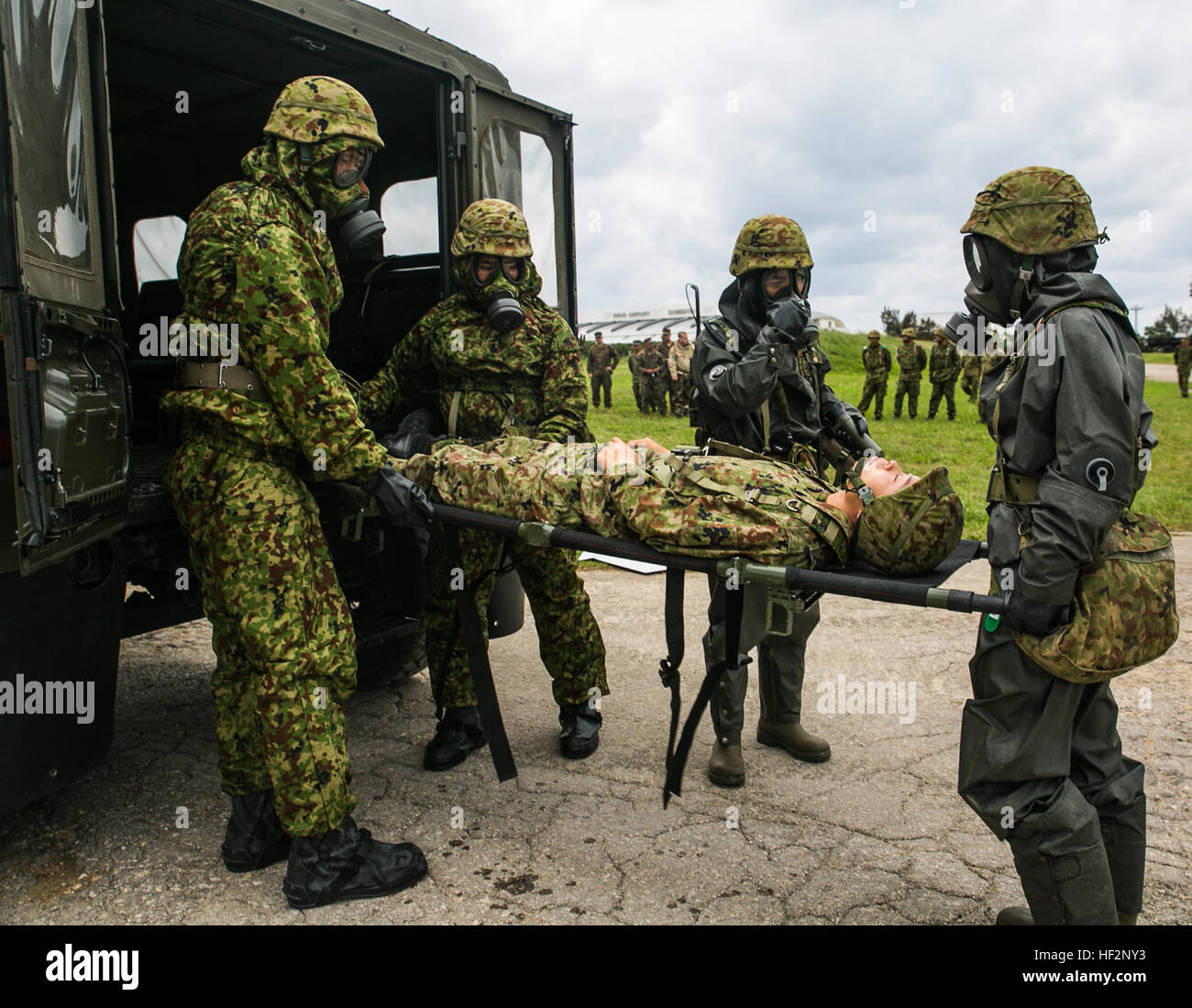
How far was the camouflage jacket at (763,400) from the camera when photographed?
141 inches

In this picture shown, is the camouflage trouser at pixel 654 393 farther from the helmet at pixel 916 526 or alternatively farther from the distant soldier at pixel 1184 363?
the helmet at pixel 916 526

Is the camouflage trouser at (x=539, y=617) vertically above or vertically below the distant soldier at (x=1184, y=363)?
below

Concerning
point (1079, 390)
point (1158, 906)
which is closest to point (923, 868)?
point (1158, 906)

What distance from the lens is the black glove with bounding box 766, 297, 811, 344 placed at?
131 inches

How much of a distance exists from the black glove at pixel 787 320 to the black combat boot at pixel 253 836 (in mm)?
2213

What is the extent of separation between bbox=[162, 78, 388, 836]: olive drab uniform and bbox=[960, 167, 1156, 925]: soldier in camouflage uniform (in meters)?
1.73

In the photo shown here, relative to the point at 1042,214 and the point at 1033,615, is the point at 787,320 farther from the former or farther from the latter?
the point at 1033,615

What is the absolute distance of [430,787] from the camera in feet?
12.0

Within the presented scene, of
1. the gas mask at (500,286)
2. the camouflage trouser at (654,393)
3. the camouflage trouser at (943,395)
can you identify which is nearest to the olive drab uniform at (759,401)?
the gas mask at (500,286)

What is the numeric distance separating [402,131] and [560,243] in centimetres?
91

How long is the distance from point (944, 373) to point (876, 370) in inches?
57.3

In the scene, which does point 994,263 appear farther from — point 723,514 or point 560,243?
point 560,243

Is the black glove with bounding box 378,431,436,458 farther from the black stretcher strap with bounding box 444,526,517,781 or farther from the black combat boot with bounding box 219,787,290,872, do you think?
the black combat boot with bounding box 219,787,290,872

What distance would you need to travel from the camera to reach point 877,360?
1941cm
